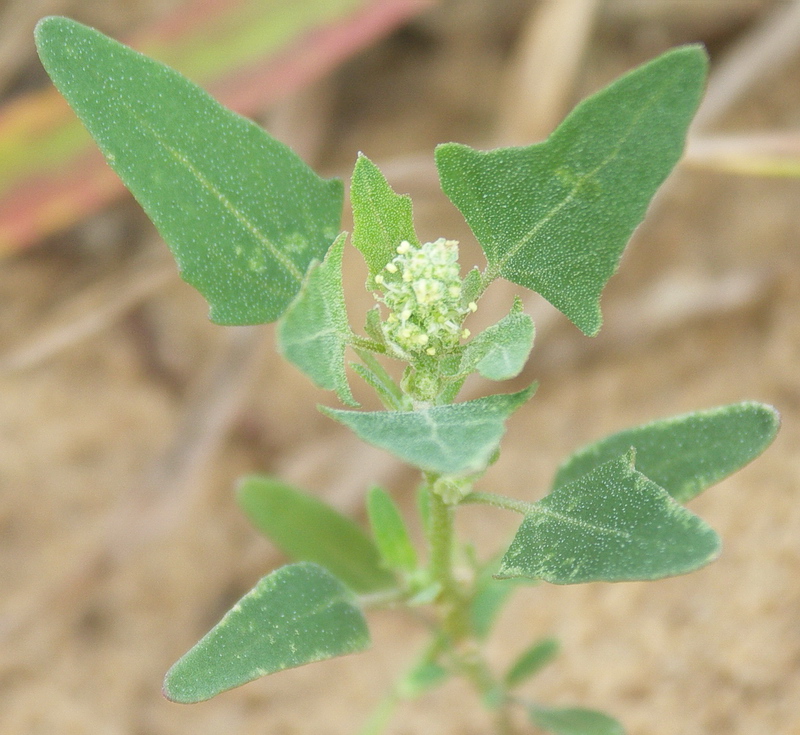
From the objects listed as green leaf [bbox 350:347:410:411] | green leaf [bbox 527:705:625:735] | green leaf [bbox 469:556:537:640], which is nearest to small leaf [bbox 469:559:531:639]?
green leaf [bbox 469:556:537:640]

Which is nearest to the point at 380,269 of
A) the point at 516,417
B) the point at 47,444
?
the point at 516,417

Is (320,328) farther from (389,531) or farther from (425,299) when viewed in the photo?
(389,531)

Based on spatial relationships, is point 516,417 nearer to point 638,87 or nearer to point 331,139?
point 331,139

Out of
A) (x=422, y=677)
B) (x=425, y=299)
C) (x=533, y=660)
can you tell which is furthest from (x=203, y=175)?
(x=533, y=660)

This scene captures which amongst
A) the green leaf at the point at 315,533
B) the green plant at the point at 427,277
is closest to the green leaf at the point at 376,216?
the green plant at the point at 427,277

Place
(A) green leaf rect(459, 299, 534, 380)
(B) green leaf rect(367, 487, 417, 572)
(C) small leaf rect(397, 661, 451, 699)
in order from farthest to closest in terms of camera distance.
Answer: (C) small leaf rect(397, 661, 451, 699)
(B) green leaf rect(367, 487, 417, 572)
(A) green leaf rect(459, 299, 534, 380)

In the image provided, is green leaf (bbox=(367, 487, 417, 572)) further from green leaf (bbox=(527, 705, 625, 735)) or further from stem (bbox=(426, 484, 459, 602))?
green leaf (bbox=(527, 705, 625, 735))
